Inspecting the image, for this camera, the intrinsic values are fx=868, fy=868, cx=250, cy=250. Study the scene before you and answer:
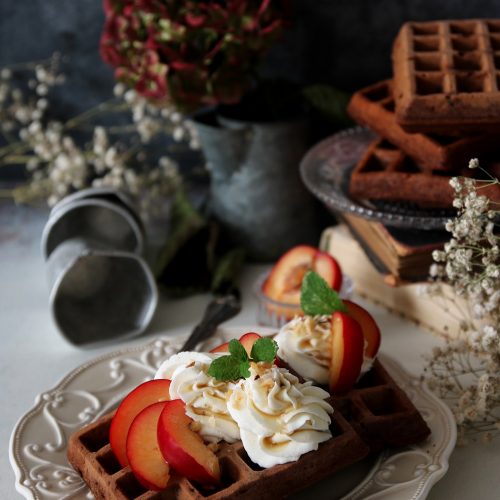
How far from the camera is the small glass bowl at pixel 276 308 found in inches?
69.2

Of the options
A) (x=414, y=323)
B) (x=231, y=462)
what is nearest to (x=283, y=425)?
(x=231, y=462)

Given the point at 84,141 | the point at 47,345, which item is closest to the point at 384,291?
the point at 47,345

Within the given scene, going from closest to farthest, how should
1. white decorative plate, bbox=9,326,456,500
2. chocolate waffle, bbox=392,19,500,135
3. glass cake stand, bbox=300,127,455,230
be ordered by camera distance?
white decorative plate, bbox=9,326,456,500
chocolate waffle, bbox=392,19,500,135
glass cake stand, bbox=300,127,455,230

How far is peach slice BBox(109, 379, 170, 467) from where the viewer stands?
50.6 inches

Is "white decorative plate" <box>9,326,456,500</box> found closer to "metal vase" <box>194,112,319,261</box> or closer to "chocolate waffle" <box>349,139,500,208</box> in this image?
"chocolate waffle" <box>349,139,500,208</box>

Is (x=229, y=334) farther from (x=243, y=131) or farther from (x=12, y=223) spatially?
(x=12, y=223)

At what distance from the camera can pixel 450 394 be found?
154 cm

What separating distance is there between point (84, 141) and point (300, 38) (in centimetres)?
68

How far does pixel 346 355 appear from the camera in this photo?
53.4 inches

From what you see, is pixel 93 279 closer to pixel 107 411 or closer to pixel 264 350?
pixel 107 411

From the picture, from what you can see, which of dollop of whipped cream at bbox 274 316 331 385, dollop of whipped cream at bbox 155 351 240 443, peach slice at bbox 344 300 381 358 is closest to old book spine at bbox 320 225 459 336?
peach slice at bbox 344 300 381 358

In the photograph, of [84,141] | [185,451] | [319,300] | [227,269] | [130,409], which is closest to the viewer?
[185,451]

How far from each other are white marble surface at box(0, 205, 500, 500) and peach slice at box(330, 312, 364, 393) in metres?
0.21

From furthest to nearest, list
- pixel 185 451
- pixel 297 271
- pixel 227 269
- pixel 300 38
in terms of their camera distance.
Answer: pixel 300 38 < pixel 227 269 < pixel 297 271 < pixel 185 451
